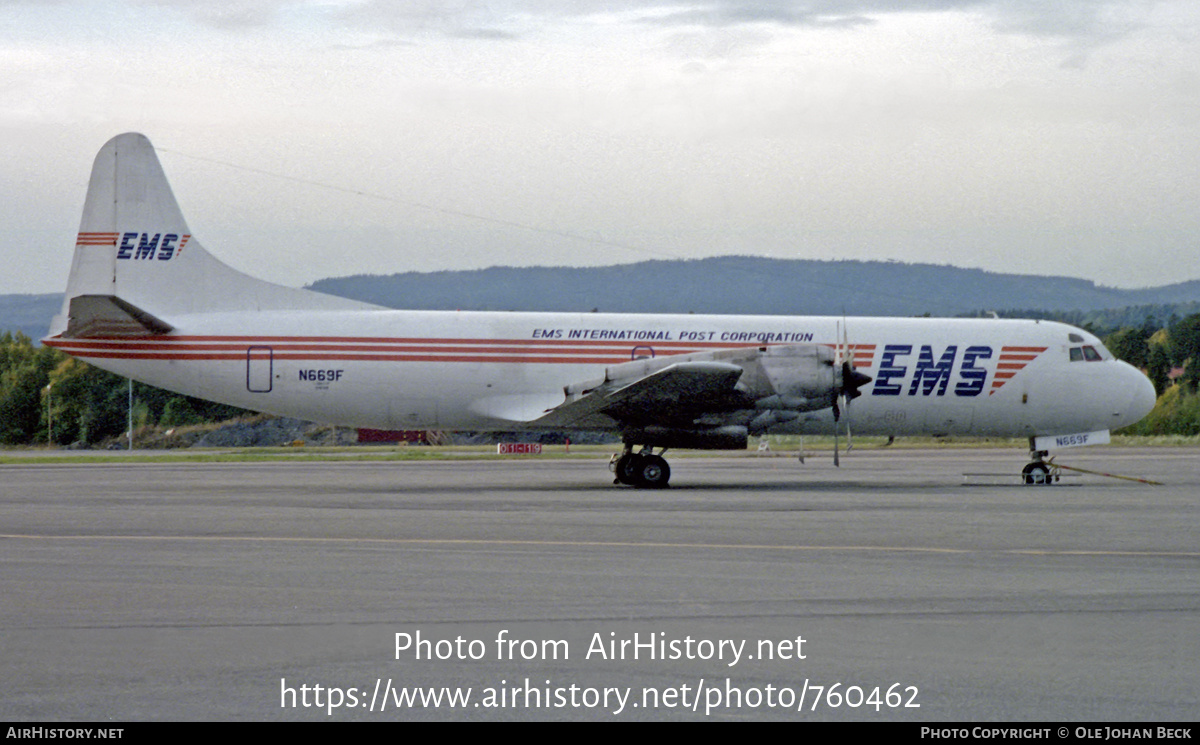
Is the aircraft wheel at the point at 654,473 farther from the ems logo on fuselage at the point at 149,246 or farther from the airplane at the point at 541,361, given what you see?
the ems logo on fuselage at the point at 149,246

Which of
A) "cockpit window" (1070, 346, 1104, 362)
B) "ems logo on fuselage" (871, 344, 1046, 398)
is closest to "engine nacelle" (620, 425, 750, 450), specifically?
"ems logo on fuselage" (871, 344, 1046, 398)

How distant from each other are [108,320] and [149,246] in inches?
87.0

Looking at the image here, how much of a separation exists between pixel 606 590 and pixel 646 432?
46.7 feet

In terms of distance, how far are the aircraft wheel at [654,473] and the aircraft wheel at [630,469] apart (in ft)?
0.23

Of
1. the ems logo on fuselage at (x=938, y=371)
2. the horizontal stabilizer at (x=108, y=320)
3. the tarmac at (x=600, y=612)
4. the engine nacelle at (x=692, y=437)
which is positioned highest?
the horizontal stabilizer at (x=108, y=320)

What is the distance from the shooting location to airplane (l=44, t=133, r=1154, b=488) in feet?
79.0

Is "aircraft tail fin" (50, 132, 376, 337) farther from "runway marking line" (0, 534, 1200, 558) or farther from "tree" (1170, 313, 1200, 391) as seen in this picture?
"tree" (1170, 313, 1200, 391)

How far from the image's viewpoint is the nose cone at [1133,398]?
87.2 feet

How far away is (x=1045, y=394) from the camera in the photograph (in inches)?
1041

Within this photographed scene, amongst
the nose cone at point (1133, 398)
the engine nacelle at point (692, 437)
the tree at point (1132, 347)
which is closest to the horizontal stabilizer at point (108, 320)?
the engine nacelle at point (692, 437)

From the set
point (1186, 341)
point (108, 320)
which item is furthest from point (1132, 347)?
point (108, 320)

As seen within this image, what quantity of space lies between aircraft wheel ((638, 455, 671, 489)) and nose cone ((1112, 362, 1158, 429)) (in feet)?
34.5

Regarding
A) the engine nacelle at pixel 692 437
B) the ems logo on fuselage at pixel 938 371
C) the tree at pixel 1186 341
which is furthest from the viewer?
the tree at pixel 1186 341
